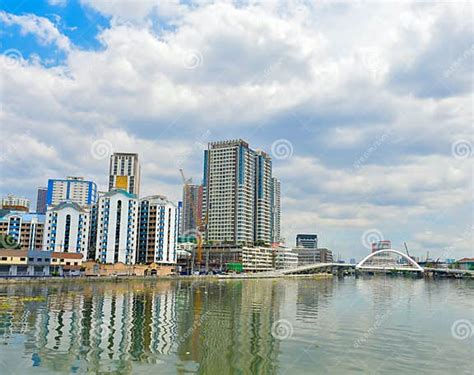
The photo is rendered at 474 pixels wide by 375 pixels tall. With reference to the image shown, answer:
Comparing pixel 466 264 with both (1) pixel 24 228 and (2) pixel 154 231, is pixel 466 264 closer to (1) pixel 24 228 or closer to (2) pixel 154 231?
(2) pixel 154 231

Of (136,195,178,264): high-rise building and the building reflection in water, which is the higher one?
(136,195,178,264): high-rise building

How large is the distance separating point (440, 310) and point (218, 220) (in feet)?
394

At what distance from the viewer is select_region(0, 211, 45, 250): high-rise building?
107125 millimetres

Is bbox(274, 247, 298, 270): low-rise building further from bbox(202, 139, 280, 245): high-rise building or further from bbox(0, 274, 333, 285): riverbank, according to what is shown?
bbox(0, 274, 333, 285): riverbank

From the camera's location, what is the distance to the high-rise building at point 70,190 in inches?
6870

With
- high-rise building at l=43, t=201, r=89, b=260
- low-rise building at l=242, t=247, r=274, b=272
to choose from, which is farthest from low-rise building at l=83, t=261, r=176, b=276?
low-rise building at l=242, t=247, r=274, b=272

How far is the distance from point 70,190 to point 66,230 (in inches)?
3350

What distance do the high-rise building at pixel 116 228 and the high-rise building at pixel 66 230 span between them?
131 inches

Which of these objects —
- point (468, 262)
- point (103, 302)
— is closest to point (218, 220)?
point (468, 262)

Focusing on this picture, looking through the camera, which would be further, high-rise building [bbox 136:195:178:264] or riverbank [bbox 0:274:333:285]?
high-rise building [bbox 136:195:178:264]

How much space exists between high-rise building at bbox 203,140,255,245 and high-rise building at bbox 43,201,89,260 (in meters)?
65.7

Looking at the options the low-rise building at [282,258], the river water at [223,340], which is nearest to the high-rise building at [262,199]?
the low-rise building at [282,258]

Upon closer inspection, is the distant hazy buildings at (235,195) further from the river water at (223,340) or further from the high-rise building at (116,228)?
the river water at (223,340)

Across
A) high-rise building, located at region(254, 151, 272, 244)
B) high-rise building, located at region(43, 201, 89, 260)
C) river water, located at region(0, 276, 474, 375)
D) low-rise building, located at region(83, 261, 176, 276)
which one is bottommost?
river water, located at region(0, 276, 474, 375)
